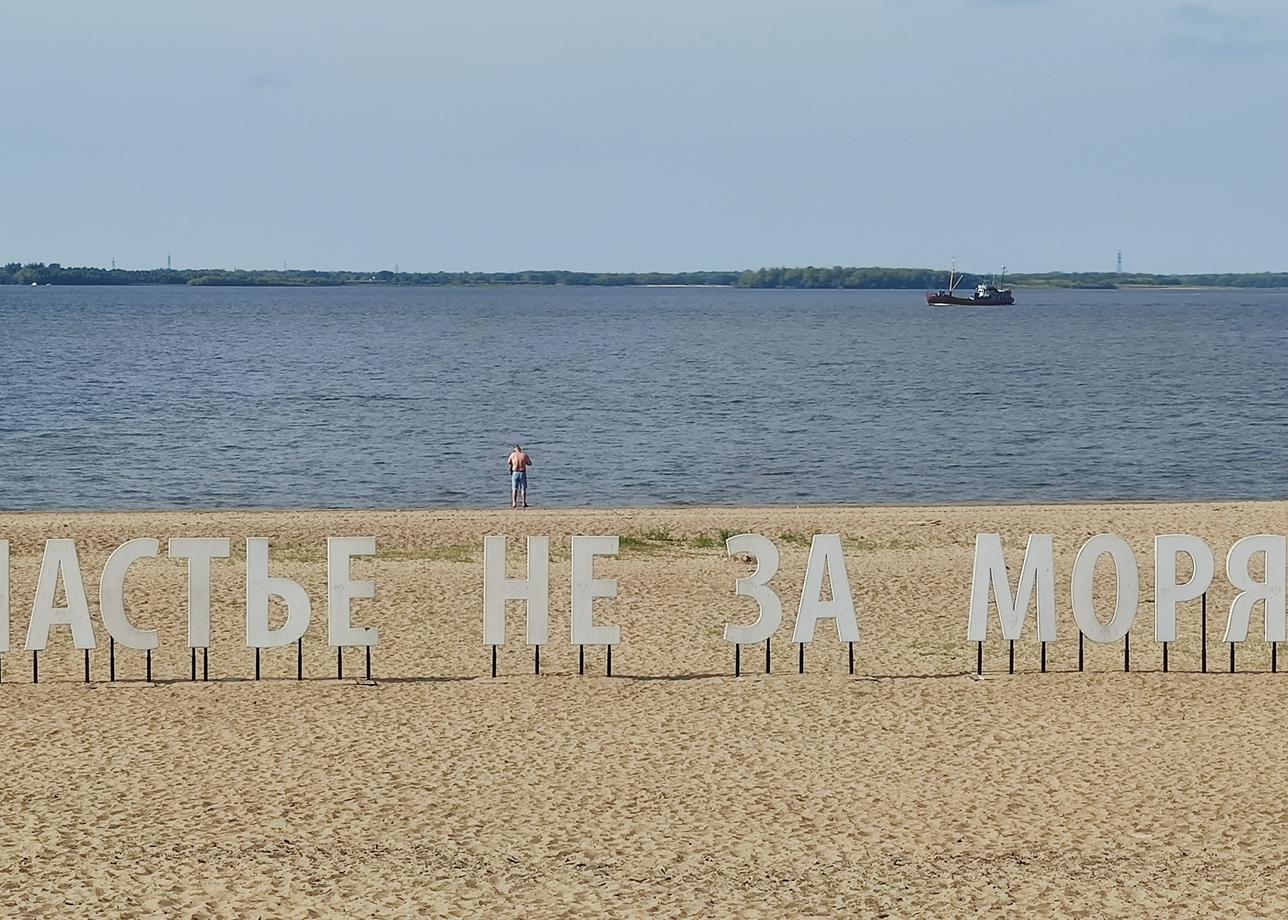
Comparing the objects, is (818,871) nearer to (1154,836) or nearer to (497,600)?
(1154,836)

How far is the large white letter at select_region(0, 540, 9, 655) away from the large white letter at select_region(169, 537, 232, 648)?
220cm

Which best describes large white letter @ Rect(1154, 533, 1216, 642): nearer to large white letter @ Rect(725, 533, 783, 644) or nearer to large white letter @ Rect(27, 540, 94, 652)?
large white letter @ Rect(725, 533, 783, 644)

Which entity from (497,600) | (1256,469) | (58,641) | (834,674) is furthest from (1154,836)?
(1256,469)

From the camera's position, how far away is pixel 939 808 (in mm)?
16188

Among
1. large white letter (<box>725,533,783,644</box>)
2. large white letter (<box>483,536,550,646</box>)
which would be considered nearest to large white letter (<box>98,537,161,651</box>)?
large white letter (<box>483,536,550,646</box>)

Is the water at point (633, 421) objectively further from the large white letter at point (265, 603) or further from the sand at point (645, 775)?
the large white letter at point (265, 603)

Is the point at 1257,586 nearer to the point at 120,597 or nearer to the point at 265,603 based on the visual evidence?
the point at 265,603

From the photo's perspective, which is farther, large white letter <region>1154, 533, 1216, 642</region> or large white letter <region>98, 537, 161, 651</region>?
large white letter <region>1154, 533, 1216, 642</region>

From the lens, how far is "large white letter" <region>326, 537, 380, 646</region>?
2062 cm

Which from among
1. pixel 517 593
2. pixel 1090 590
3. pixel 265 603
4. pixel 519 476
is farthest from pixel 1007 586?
pixel 519 476

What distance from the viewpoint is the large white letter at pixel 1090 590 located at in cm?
2102

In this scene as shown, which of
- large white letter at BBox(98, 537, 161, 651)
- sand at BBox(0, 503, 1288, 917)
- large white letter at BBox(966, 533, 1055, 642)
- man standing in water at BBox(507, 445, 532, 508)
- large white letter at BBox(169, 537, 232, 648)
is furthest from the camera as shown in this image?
man standing in water at BBox(507, 445, 532, 508)

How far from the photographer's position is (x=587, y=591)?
21.0m

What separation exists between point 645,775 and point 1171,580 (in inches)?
321
